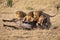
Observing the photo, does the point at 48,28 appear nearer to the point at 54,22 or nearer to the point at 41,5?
the point at 54,22

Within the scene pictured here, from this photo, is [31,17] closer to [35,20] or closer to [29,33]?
[35,20]

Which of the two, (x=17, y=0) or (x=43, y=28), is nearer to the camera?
(x=43, y=28)

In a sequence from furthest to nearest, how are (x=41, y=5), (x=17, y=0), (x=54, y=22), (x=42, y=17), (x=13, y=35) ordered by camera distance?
(x=17, y=0)
(x=41, y=5)
(x=54, y=22)
(x=42, y=17)
(x=13, y=35)

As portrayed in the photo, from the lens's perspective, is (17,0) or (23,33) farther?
(17,0)

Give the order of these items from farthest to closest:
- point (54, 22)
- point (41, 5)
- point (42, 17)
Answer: point (41, 5), point (54, 22), point (42, 17)

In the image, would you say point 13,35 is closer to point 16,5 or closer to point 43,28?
point 43,28

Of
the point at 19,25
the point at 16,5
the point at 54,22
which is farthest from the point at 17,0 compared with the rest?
the point at 19,25

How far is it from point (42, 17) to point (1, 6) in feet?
21.7

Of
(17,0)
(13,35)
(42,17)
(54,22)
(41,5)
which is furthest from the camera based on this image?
(17,0)

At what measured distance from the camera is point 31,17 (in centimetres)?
816

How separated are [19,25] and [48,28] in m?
0.84

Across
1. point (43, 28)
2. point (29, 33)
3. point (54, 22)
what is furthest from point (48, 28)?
point (54, 22)

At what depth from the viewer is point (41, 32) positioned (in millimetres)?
7711

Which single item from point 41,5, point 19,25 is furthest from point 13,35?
point 41,5
